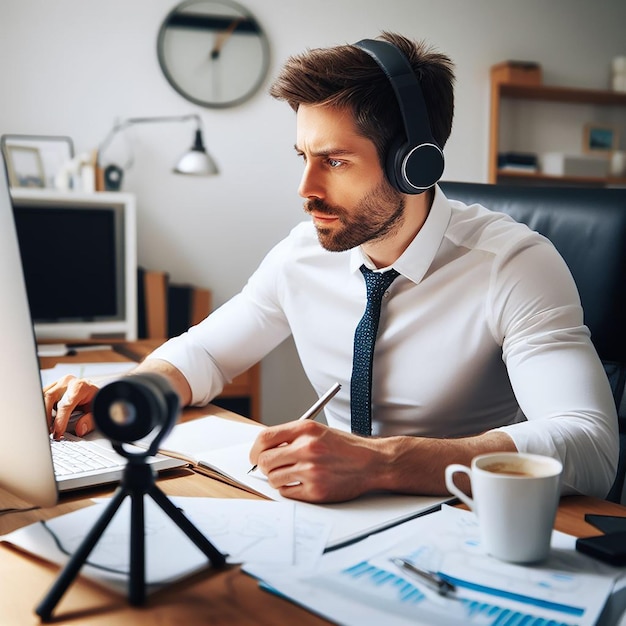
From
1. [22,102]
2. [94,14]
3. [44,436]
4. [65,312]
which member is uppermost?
[94,14]

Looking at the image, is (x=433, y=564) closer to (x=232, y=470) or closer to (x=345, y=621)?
(x=345, y=621)

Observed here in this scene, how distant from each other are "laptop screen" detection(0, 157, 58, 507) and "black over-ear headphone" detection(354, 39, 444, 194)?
2.12 feet

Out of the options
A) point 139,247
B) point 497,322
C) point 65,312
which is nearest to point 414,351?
point 497,322

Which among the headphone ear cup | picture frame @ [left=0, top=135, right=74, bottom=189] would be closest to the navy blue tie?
the headphone ear cup

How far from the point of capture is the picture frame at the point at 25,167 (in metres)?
2.47

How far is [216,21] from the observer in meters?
2.80

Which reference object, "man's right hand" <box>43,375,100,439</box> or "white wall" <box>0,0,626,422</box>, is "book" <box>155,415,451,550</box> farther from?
"white wall" <box>0,0,626,422</box>

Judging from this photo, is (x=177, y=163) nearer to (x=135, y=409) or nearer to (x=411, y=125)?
(x=411, y=125)

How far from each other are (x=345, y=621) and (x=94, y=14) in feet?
8.54

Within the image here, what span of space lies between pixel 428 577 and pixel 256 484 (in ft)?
0.94

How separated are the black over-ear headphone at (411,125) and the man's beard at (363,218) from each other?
0.08m

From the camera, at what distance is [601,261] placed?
124 centimetres

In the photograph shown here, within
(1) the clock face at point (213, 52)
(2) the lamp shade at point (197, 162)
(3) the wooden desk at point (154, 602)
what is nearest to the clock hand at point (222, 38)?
(1) the clock face at point (213, 52)

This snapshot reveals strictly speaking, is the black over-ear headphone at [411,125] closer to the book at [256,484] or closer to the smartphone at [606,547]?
the book at [256,484]
